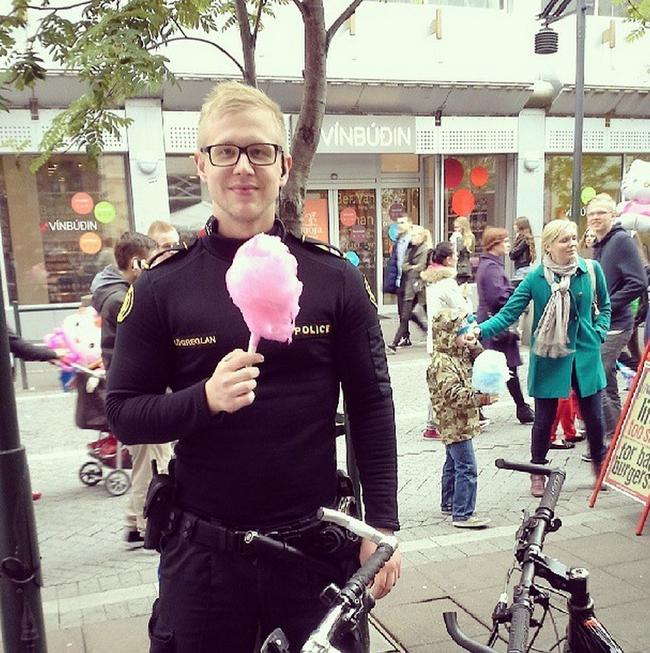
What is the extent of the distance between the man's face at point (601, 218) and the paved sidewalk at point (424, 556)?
7.00ft

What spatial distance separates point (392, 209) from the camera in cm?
1642

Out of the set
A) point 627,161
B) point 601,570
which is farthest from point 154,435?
point 627,161

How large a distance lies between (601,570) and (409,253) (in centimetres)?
826

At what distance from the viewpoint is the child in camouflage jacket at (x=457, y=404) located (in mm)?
4797

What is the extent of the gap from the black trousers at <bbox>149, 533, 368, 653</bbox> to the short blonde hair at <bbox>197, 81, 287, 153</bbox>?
121cm

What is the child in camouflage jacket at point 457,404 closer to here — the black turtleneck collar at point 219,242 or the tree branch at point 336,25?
the tree branch at point 336,25

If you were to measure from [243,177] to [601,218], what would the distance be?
4.93 m

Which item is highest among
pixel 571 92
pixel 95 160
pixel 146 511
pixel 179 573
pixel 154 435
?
pixel 571 92

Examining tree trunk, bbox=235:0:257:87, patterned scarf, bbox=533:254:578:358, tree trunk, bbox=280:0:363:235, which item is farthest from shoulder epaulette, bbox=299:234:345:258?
patterned scarf, bbox=533:254:578:358

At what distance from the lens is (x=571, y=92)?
16.5 metres

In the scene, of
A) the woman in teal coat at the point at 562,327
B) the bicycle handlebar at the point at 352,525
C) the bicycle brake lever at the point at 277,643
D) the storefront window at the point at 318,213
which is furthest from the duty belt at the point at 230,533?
the storefront window at the point at 318,213

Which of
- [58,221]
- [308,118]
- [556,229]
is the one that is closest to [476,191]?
[58,221]

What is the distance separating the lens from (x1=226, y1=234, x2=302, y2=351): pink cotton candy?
171 centimetres

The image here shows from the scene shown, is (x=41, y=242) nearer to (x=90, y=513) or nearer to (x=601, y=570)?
(x=90, y=513)
